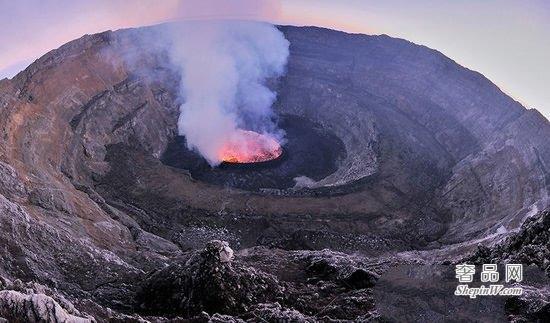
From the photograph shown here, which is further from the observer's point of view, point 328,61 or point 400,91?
point 328,61

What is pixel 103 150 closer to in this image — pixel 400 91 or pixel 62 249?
pixel 62 249

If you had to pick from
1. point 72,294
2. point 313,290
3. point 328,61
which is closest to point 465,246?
point 313,290

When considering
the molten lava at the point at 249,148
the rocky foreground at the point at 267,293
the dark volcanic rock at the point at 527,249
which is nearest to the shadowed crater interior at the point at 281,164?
the molten lava at the point at 249,148

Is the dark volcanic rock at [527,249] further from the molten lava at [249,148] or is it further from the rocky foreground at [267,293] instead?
the molten lava at [249,148]

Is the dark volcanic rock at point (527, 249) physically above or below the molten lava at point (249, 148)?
below

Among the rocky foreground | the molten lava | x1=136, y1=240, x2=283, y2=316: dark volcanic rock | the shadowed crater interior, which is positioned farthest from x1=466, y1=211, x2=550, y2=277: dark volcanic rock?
the molten lava

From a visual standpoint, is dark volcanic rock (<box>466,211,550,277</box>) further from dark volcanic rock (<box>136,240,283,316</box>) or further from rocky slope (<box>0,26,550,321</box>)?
dark volcanic rock (<box>136,240,283,316</box>)

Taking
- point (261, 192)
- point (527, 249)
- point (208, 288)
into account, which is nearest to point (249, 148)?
point (261, 192)
